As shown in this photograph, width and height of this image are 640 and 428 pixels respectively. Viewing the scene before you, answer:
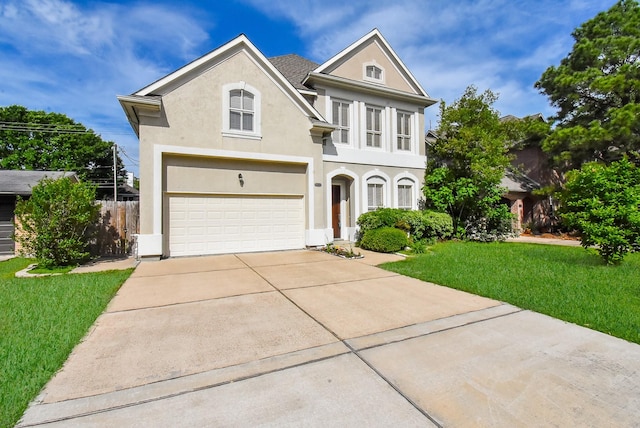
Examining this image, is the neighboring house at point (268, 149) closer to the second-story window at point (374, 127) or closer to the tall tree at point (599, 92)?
the second-story window at point (374, 127)

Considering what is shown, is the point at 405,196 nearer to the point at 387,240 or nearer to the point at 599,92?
the point at 387,240

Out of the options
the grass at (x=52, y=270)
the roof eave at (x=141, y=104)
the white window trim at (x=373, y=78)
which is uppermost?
the white window trim at (x=373, y=78)

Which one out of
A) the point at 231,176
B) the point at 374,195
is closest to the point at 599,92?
the point at 374,195

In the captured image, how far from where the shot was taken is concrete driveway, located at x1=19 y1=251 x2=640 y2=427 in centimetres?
229

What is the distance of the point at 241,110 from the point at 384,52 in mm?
7748

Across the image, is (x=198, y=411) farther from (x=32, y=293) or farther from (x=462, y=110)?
(x=462, y=110)

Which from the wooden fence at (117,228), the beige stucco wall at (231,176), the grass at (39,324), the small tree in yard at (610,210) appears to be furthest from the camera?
the wooden fence at (117,228)

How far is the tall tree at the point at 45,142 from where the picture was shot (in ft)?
98.5

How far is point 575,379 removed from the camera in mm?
2717

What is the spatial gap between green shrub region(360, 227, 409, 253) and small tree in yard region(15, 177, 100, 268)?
342 inches

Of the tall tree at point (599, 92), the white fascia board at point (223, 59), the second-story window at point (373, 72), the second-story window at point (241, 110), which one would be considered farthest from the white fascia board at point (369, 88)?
the tall tree at point (599, 92)

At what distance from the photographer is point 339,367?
2943 millimetres

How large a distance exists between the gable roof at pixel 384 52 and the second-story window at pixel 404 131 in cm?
140

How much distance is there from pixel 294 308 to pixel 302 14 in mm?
9896
